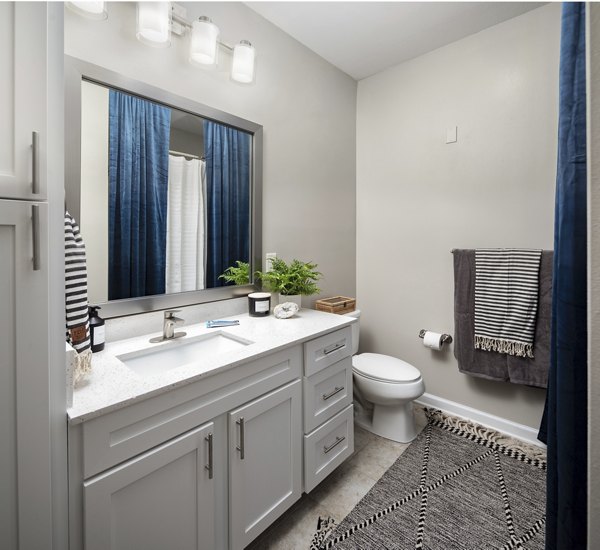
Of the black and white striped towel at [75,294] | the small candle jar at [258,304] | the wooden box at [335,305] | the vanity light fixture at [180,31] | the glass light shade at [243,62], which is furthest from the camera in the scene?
the wooden box at [335,305]

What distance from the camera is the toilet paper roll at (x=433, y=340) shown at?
7.29 feet

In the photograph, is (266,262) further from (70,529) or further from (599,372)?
(599,372)

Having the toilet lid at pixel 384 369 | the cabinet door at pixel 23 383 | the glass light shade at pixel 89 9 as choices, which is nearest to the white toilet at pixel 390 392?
the toilet lid at pixel 384 369

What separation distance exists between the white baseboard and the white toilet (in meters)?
0.31

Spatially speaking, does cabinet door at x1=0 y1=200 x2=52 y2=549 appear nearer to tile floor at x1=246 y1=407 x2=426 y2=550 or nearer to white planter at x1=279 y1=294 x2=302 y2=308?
tile floor at x1=246 y1=407 x2=426 y2=550

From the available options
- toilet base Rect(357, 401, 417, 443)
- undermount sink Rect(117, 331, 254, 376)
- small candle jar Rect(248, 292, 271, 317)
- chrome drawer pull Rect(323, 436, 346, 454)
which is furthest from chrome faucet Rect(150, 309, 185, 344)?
toilet base Rect(357, 401, 417, 443)

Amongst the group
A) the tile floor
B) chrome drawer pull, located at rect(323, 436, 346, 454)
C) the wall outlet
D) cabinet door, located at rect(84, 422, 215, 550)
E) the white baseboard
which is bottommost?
the tile floor

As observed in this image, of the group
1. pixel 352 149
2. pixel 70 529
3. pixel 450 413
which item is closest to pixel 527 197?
pixel 352 149

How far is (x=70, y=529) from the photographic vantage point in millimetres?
789

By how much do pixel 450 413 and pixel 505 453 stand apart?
16.2 inches

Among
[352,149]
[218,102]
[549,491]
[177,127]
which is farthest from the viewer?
[352,149]

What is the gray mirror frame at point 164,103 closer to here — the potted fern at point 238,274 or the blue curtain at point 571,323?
the potted fern at point 238,274

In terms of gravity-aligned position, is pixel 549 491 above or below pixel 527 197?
below

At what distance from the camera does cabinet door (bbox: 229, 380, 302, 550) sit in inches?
44.3
